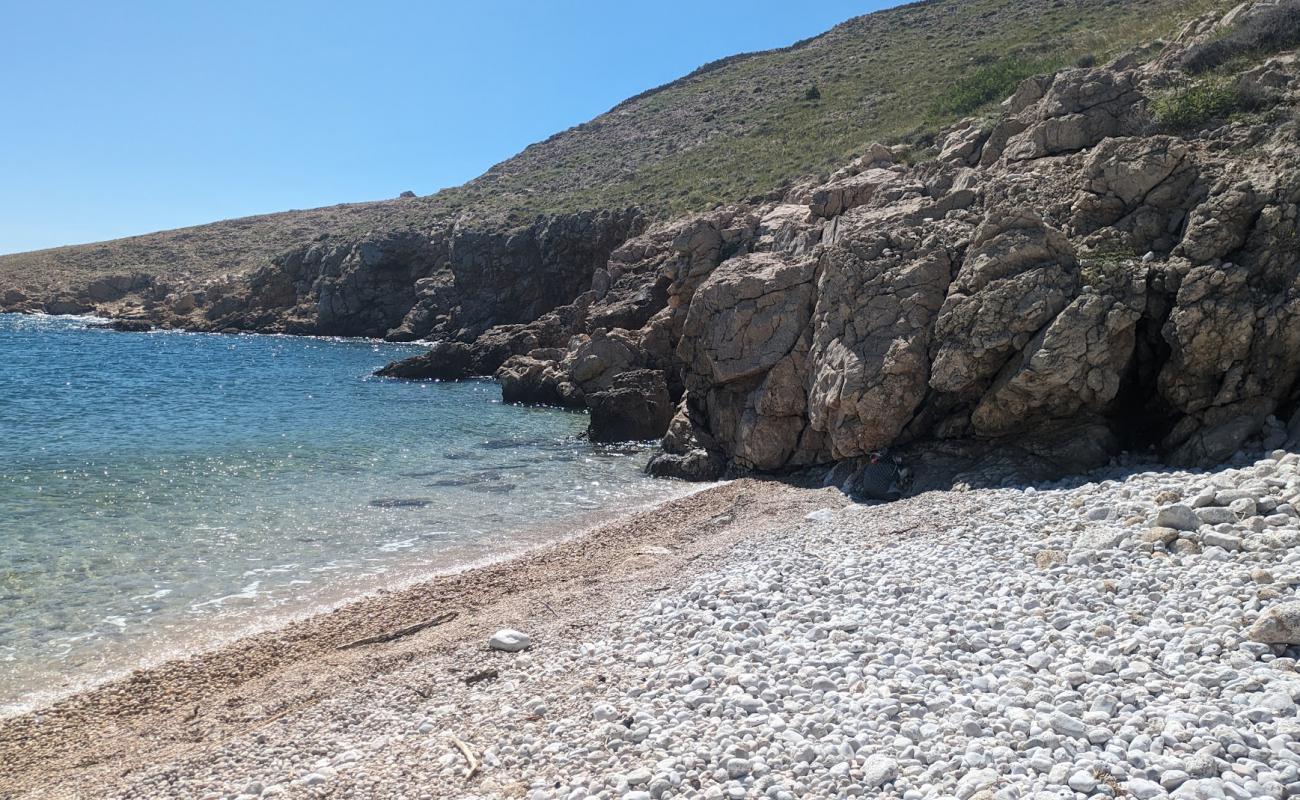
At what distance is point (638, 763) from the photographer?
6.58 meters

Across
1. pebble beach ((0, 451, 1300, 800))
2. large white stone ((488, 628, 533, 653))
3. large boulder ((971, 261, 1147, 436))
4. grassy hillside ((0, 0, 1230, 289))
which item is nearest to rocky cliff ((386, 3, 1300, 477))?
large boulder ((971, 261, 1147, 436))

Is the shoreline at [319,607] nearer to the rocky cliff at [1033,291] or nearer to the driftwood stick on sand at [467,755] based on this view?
the rocky cliff at [1033,291]


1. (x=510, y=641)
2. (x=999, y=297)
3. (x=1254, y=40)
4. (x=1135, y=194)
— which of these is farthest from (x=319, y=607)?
(x=1254, y=40)

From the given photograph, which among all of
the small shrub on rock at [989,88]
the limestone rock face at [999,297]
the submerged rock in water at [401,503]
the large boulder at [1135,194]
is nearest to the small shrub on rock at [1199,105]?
the large boulder at [1135,194]

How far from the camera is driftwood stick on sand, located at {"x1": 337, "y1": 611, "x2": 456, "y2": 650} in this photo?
1105 centimetres

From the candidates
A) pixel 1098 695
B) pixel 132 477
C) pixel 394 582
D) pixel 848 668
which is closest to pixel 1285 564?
pixel 1098 695

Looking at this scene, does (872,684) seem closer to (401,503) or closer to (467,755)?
(467,755)

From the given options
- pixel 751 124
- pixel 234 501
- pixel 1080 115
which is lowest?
pixel 234 501

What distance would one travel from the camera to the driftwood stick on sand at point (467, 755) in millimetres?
6856

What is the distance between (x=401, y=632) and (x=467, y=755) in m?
4.60

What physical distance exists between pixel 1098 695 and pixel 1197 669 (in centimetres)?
98

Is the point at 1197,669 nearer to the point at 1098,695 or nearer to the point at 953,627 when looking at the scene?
the point at 1098,695

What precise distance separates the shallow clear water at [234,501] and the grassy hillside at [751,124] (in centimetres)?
1994

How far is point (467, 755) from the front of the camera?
7.12 m
